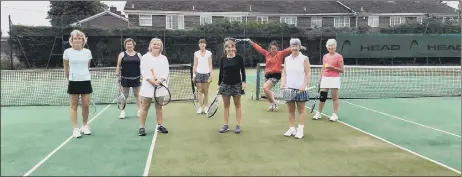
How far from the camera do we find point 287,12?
3853 cm

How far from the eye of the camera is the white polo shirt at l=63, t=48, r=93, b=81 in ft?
22.0

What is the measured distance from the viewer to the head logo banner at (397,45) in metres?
26.2

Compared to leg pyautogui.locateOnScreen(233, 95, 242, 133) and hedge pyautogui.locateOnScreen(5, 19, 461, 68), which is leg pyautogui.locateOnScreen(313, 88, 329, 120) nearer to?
leg pyautogui.locateOnScreen(233, 95, 242, 133)

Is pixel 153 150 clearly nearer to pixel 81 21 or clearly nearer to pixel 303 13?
pixel 81 21

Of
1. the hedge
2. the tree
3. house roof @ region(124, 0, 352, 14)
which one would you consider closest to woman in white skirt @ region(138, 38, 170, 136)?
the hedge

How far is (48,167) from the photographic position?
5.19 m

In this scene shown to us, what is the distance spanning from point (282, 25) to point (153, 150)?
21.9m

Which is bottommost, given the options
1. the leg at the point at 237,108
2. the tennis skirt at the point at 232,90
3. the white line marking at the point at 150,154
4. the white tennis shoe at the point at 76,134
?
the white line marking at the point at 150,154

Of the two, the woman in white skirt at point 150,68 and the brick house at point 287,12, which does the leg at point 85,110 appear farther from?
the brick house at point 287,12

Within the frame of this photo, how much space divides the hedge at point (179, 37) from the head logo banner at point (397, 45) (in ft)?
3.33

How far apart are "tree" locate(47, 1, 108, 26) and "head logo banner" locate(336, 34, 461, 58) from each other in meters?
16.1

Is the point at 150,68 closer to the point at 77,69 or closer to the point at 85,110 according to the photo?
the point at 77,69

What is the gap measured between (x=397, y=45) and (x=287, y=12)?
45.7 feet

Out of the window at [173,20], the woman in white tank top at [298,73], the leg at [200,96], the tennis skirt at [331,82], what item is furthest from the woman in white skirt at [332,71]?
the window at [173,20]
